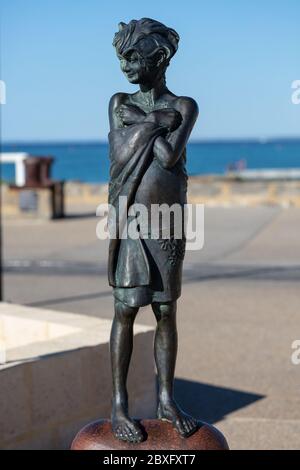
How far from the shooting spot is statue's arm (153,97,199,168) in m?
4.54

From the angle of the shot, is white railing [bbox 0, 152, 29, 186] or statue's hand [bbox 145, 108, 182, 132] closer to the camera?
statue's hand [bbox 145, 108, 182, 132]

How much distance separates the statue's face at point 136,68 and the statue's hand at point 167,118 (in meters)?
0.21

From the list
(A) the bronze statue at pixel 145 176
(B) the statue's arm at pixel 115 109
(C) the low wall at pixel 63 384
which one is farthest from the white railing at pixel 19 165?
(A) the bronze statue at pixel 145 176

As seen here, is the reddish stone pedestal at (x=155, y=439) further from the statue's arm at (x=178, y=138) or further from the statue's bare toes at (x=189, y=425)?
the statue's arm at (x=178, y=138)

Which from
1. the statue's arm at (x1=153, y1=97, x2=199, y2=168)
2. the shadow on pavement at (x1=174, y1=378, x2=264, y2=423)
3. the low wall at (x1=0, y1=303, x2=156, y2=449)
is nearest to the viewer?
the statue's arm at (x1=153, y1=97, x2=199, y2=168)

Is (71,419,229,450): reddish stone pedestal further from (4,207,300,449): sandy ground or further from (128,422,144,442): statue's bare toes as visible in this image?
(4,207,300,449): sandy ground

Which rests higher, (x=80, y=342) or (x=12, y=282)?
(x=80, y=342)

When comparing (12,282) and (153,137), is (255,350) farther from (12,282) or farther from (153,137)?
(12,282)

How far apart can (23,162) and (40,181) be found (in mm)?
745

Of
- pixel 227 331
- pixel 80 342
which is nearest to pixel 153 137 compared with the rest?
pixel 80 342

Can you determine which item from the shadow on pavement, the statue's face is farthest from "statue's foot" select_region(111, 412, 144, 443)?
the shadow on pavement

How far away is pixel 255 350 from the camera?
9.23 meters

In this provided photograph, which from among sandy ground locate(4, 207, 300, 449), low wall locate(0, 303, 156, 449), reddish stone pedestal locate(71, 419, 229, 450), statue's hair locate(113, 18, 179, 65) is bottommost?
sandy ground locate(4, 207, 300, 449)

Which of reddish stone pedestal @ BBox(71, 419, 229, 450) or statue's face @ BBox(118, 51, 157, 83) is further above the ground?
statue's face @ BBox(118, 51, 157, 83)
